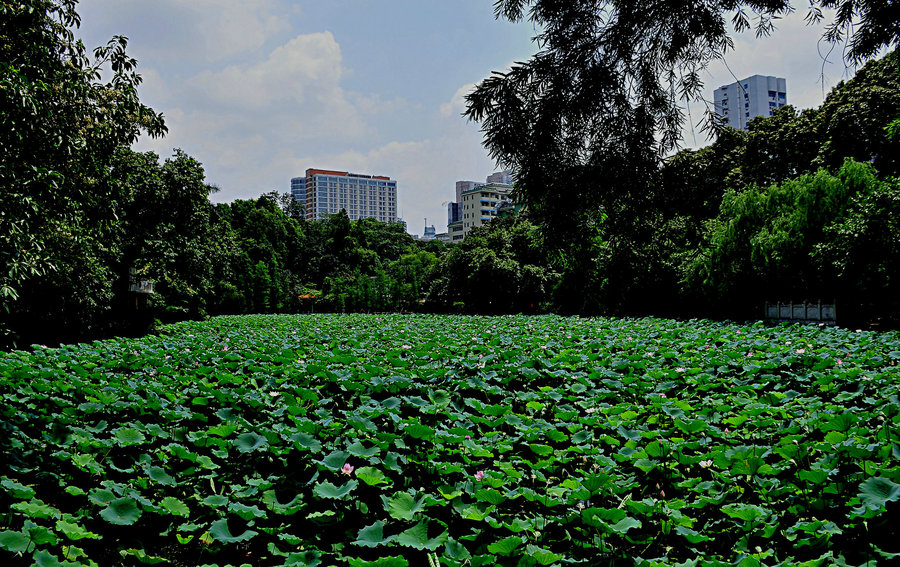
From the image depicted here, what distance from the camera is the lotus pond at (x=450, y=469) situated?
174cm

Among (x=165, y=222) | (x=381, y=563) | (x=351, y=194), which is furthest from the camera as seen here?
(x=351, y=194)

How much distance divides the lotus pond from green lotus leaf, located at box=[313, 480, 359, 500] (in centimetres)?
1

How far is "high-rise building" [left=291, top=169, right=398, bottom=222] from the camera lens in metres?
92.1

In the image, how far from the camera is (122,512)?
6.14 ft

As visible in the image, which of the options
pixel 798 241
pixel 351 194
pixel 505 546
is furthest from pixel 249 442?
pixel 351 194

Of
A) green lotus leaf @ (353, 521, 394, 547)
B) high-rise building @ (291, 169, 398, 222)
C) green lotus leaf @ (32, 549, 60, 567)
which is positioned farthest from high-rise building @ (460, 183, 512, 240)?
green lotus leaf @ (32, 549, 60, 567)

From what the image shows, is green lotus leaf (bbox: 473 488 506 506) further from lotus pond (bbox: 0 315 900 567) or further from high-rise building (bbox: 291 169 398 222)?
high-rise building (bbox: 291 169 398 222)

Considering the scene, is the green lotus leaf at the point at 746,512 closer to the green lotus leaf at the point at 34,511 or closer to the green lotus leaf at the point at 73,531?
the green lotus leaf at the point at 73,531

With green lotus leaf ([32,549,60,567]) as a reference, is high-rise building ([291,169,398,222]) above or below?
above

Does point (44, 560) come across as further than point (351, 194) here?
No

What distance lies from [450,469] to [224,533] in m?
0.86

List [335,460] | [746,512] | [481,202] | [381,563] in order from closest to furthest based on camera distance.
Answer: [381,563], [746,512], [335,460], [481,202]

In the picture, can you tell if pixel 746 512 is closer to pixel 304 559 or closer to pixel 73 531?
pixel 304 559

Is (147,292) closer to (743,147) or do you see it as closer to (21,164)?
(21,164)
